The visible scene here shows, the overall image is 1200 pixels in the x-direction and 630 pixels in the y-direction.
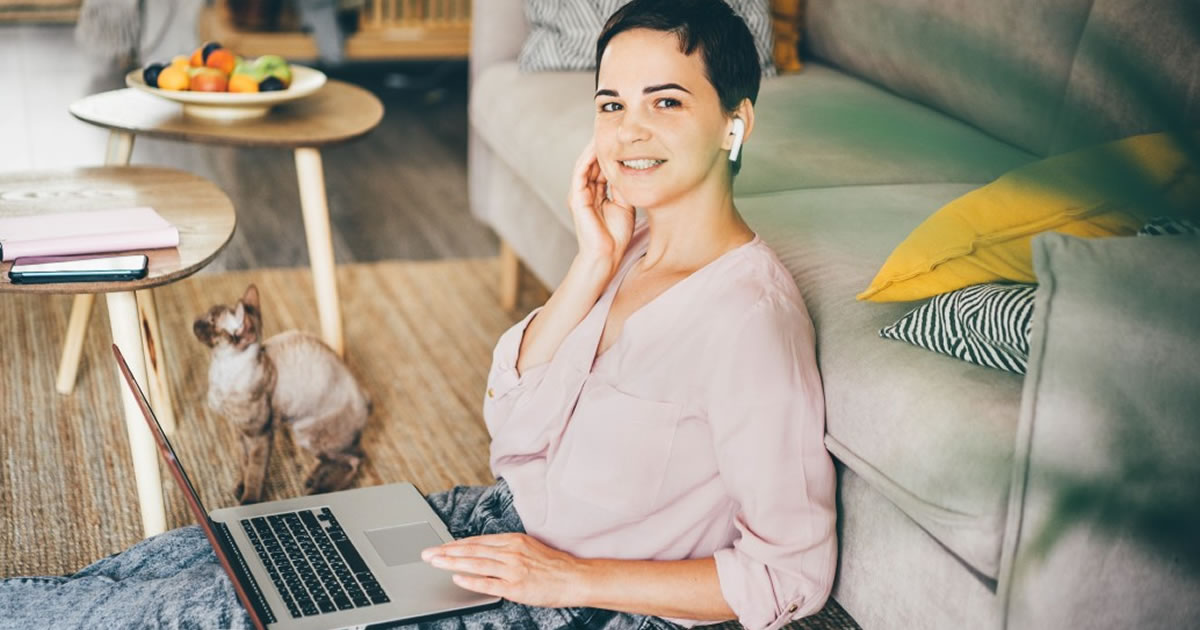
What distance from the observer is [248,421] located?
1748 millimetres

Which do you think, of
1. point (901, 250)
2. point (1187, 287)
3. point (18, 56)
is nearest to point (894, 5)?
point (901, 250)

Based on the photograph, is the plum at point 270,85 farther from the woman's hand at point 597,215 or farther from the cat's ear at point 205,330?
the woman's hand at point 597,215

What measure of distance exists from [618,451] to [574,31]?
4.97 feet

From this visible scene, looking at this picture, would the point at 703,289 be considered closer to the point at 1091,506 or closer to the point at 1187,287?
the point at 1187,287

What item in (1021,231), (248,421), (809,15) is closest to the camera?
(1021,231)

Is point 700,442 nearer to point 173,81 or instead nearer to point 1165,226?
point 1165,226

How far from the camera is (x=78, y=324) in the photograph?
83.1 inches

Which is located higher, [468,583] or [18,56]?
[468,583]

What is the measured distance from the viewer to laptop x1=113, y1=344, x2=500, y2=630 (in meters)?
1.15

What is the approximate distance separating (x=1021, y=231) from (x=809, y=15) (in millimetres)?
1547

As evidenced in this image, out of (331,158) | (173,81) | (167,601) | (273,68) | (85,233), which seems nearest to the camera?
(167,601)

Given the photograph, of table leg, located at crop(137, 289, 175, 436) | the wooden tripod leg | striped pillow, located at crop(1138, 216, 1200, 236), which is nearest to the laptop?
table leg, located at crop(137, 289, 175, 436)

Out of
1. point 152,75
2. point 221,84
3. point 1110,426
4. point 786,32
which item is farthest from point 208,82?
point 1110,426

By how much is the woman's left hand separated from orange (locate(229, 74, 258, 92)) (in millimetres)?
1271
